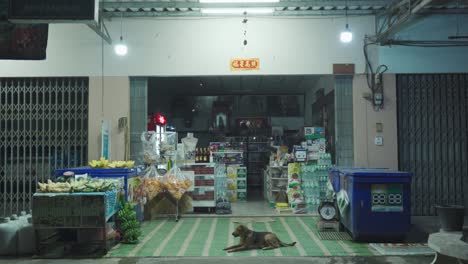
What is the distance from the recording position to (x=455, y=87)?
8.96m

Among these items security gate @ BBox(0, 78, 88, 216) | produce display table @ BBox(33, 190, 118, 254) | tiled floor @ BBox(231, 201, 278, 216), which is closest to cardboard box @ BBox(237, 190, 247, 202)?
tiled floor @ BBox(231, 201, 278, 216)

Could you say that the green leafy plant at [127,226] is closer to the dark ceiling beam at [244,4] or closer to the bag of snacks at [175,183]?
the bag of snacks at [175,183]

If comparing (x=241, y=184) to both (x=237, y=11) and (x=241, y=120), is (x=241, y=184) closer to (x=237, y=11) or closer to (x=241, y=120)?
(x=237, y=11)

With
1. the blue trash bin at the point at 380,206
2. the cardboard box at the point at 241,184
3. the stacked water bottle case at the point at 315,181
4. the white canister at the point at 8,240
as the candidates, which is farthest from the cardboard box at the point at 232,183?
the white canister at the point at 8,240

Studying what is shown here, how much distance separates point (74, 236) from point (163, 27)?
4685 mm

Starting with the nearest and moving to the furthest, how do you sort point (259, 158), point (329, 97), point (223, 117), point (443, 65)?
point (443, 65), point (329, 97), point (259, 158), point (223, 117)

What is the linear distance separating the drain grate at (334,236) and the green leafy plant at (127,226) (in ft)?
9.19

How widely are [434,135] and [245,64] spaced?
4156mm

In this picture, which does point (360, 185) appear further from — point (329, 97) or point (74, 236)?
point (329, 97)

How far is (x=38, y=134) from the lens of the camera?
9.04m

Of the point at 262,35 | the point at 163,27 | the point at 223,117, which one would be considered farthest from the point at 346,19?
the point at 223,117

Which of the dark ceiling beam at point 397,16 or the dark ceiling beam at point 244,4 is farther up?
the dark ceiling beam at point 244,4

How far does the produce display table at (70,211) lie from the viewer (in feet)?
18.0

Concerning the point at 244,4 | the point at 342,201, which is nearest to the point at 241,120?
the point at 244,4
